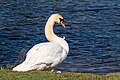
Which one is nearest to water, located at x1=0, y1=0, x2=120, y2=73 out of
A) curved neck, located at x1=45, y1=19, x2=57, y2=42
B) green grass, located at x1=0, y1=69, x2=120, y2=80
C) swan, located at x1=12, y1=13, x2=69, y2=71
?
curved neck, located at x1=45, y1=19, x2=57, y2=42

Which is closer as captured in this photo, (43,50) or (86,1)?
(43,50)

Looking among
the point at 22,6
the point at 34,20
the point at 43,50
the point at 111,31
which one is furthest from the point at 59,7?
the point at 43,50

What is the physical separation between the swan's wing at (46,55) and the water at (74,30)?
185 inches

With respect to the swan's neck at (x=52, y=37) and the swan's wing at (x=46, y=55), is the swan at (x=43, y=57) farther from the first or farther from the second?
the swan's neck at (x=52, y=37)

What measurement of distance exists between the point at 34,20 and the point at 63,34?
339cm

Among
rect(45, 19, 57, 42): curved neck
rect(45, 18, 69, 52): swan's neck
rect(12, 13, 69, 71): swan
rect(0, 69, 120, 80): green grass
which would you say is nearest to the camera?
rect(0, 69, 120, 80): green grass

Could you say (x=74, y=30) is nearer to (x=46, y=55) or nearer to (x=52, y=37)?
(x=52, y=37)

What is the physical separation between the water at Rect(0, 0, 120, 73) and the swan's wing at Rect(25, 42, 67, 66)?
4.70 m

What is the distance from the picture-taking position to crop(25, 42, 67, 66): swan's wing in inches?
421

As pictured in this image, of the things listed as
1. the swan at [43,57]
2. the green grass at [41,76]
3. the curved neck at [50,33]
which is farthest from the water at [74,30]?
the green grass at [41,76]

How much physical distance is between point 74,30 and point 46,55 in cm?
1087

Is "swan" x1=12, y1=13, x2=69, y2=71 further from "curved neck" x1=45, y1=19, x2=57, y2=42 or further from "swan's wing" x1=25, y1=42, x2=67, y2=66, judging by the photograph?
"curved neck" x1=45, y1=19, x2=57, y2=42

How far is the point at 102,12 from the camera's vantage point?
26.3m

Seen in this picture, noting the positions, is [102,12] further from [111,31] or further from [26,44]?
[26,44]
